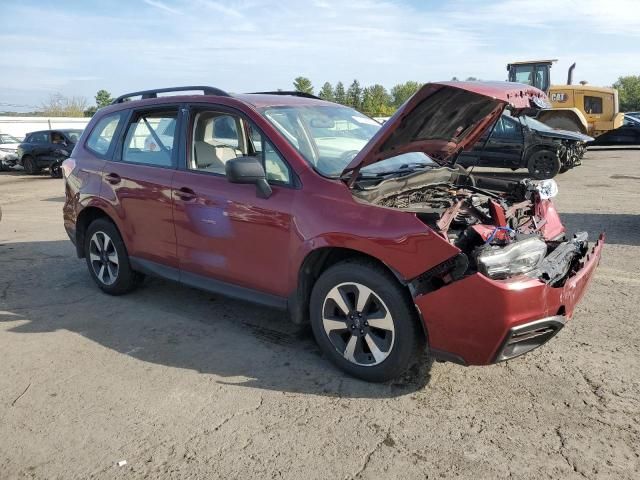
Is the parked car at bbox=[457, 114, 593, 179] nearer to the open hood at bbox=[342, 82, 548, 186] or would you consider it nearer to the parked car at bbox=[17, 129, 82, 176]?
the open hood at bbox=[342, 82, 548, 186]

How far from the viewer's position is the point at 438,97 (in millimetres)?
3213

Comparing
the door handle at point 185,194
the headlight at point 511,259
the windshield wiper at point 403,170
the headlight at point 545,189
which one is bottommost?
the headlight at point 511,259

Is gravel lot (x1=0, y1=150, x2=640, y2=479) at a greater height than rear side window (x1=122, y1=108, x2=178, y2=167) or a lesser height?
lesser

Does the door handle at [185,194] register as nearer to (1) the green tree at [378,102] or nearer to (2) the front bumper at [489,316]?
(2) the front bumper at [489,316]

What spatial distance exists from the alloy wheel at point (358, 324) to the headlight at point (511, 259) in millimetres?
651

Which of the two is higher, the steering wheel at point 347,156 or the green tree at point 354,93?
the green tree at point 354,93

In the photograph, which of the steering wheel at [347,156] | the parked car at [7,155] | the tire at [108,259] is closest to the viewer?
the steering wheel at [347,156]

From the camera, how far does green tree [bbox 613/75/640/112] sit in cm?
6184

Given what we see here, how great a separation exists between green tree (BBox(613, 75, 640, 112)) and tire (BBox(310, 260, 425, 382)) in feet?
211

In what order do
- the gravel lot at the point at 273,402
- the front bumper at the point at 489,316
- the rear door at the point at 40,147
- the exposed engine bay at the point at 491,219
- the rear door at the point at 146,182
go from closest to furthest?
the gravel lot at the point at 273,402
the front bumper at the point at 489,316
the exposed engine bay at the point at 491,219
the rear door at the point at 146,182
the rear door at the point at 40,147

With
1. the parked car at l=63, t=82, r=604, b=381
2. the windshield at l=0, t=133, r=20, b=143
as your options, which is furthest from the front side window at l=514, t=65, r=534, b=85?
the windshield at l=0, t=133, r=20, b=143

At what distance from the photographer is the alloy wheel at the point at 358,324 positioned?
3.30 metres

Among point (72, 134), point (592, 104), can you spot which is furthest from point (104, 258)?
point (592, 104)

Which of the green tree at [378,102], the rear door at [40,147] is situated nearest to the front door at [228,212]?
the rear door at [40,147]
